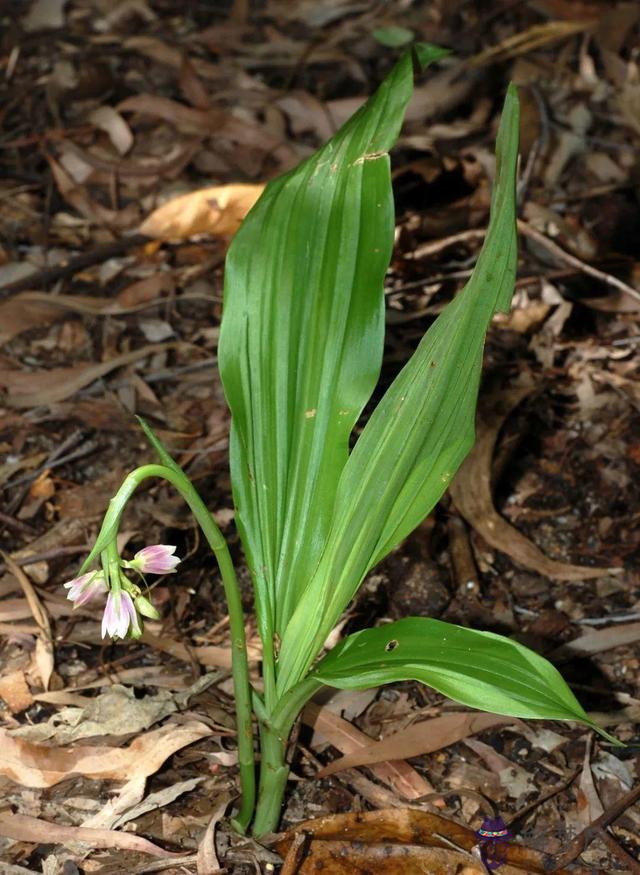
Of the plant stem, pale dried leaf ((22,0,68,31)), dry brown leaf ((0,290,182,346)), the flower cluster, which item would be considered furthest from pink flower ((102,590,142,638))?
pale dried leaf ((22,0,68,31))

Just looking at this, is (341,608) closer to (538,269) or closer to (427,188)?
(538,269)

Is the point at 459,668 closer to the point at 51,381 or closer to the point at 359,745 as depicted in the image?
the point at 359,745

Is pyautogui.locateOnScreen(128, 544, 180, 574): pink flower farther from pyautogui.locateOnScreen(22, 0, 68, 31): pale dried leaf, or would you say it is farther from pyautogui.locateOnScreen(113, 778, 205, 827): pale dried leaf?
pyautogui.locateOnScreen(22, 0, 68, 31): pale dried leaf

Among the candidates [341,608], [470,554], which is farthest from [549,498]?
[341,608]

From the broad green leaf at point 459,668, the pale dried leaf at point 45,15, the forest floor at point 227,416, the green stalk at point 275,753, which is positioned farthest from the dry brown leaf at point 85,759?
the pale dried leaf at point 45,15

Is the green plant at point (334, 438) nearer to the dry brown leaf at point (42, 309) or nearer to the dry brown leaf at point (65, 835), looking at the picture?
the dry brown leaf at point (65, 835)

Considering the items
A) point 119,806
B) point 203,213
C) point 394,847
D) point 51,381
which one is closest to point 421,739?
point 394,847
